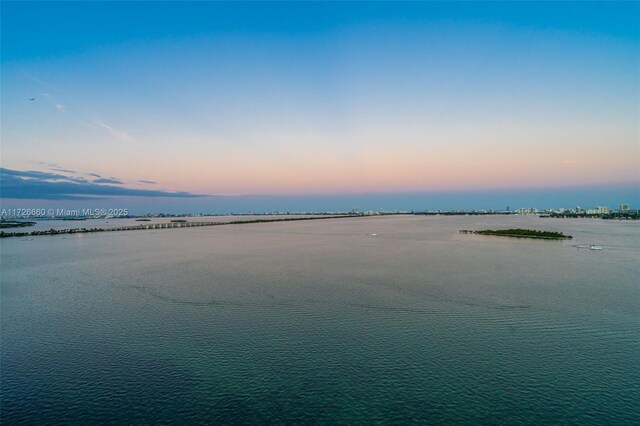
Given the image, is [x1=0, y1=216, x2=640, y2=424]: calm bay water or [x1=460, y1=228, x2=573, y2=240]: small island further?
[x1=460, y1=228, x2=573, y2=240]: small island

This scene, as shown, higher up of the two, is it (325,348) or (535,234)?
(535,234)

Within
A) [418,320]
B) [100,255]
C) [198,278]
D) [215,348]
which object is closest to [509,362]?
[418,320]

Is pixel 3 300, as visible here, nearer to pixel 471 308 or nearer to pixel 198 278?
pixel 198 278

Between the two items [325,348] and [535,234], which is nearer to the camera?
[325,348]

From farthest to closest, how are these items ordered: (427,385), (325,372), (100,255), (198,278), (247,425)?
(100,255) < (198,278) < (325,372) < (427,385) < (247,425)

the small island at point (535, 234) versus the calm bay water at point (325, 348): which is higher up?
the small island at point (535, 234)

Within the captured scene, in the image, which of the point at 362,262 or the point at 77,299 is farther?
the point at 362,262

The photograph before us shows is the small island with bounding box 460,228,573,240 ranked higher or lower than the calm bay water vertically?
higher

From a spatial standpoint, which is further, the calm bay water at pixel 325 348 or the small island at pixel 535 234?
the small island at pixel 535 234
